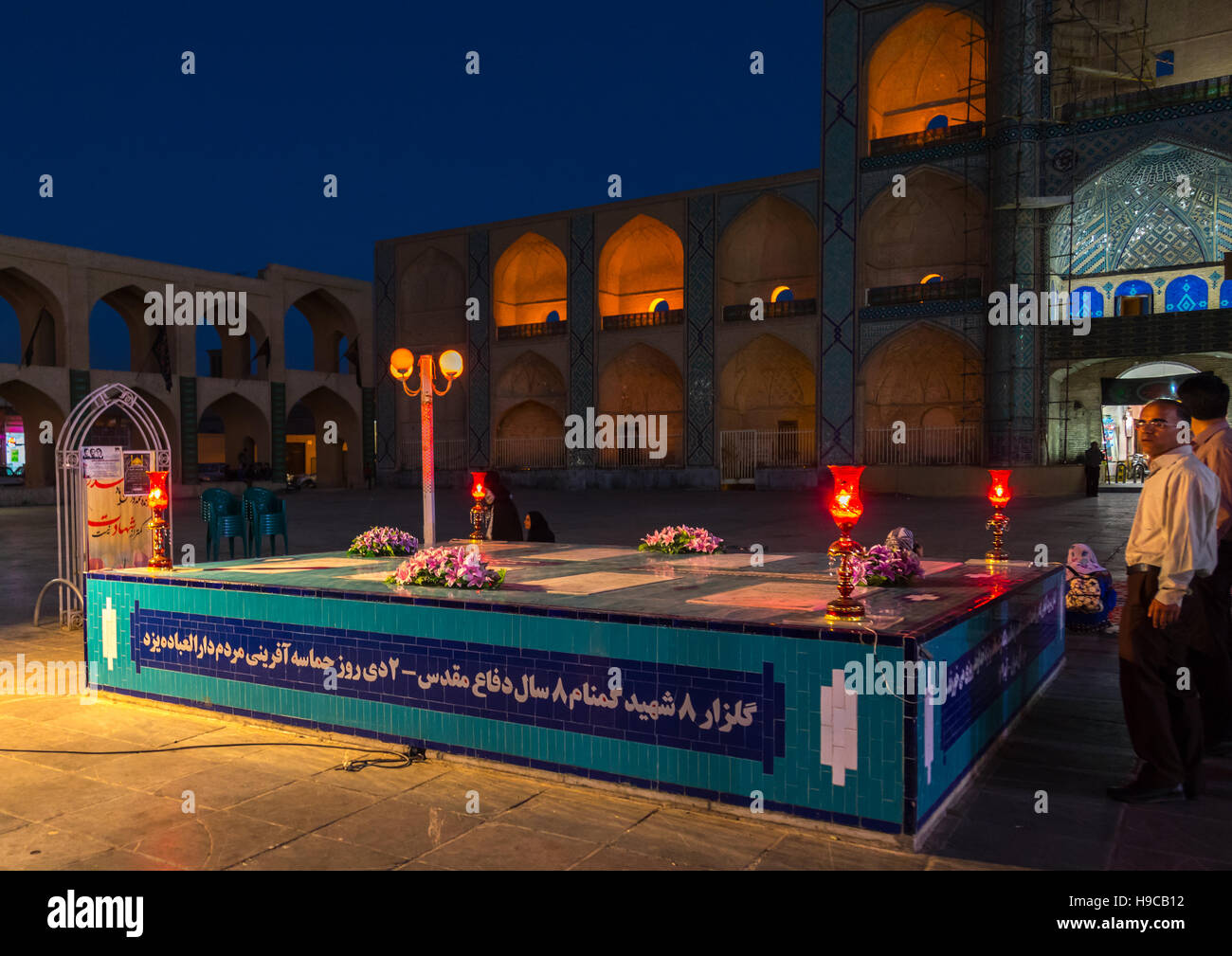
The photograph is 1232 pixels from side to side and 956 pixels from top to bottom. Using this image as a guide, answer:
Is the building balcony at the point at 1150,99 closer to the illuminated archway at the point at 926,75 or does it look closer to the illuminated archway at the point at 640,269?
the illuminated archway at the point at 926,75

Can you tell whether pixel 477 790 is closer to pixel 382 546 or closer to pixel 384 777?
pixel 384 777

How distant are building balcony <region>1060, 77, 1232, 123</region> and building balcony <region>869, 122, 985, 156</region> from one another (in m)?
1.96

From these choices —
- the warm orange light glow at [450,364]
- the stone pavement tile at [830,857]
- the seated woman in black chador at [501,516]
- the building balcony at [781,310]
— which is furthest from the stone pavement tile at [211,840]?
the building balcony at [781,310]

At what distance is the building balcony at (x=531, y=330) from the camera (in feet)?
95.9

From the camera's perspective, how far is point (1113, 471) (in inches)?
1010

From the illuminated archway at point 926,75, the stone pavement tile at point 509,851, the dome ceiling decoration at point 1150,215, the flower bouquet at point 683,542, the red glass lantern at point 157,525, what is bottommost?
the stone pavement tile at point 509,851

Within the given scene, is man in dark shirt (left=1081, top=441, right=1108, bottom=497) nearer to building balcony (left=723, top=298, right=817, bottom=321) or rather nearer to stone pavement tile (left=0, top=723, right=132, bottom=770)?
building balcony (left=723, top=298, right=817, bottom=321)

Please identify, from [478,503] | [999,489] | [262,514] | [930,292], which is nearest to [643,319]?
[930,292]

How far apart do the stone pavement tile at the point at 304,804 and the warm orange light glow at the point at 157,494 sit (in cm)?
238

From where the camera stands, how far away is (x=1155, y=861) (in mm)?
2957

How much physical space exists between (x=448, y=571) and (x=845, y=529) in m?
1.82
